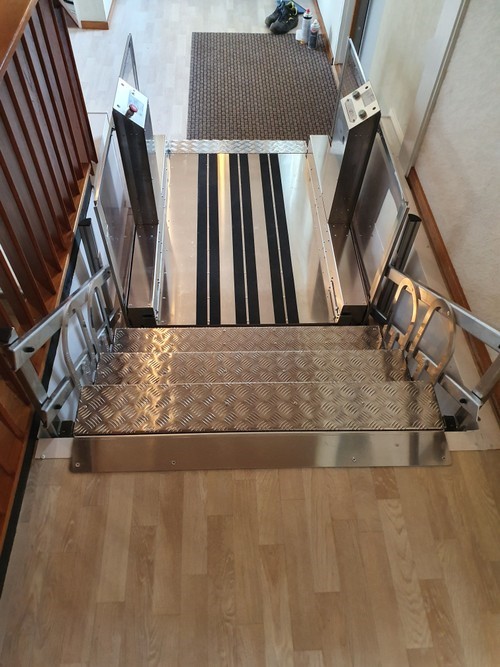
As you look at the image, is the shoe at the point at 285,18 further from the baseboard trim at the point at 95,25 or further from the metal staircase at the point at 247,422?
the metal staircase at the point at 247,422

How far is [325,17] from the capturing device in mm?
6004

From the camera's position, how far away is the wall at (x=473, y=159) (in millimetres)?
2818

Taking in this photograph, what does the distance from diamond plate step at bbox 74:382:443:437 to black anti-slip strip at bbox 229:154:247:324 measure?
1.35 meters

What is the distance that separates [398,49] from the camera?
4191 millimetres

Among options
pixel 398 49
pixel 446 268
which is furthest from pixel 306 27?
pixel 446 268

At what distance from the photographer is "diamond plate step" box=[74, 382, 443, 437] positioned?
2246 millimetres

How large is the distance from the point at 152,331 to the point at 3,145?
1.29 meters

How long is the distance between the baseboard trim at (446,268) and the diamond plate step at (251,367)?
1.43 feet

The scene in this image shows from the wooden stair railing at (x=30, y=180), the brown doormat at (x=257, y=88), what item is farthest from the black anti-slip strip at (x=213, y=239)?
the wooden stair railing at (x=30, y=180)

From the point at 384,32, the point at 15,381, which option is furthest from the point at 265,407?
the point at 384,32

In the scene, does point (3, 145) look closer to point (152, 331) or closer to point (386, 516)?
point (152, 331)

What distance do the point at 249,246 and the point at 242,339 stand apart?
1.19 meters

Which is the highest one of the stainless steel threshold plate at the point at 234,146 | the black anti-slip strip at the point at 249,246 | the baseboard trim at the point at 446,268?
the baseboard trim at the point at 446,268

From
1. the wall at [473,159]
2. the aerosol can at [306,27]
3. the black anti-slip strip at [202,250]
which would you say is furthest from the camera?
the aerosol can at [306,27]
